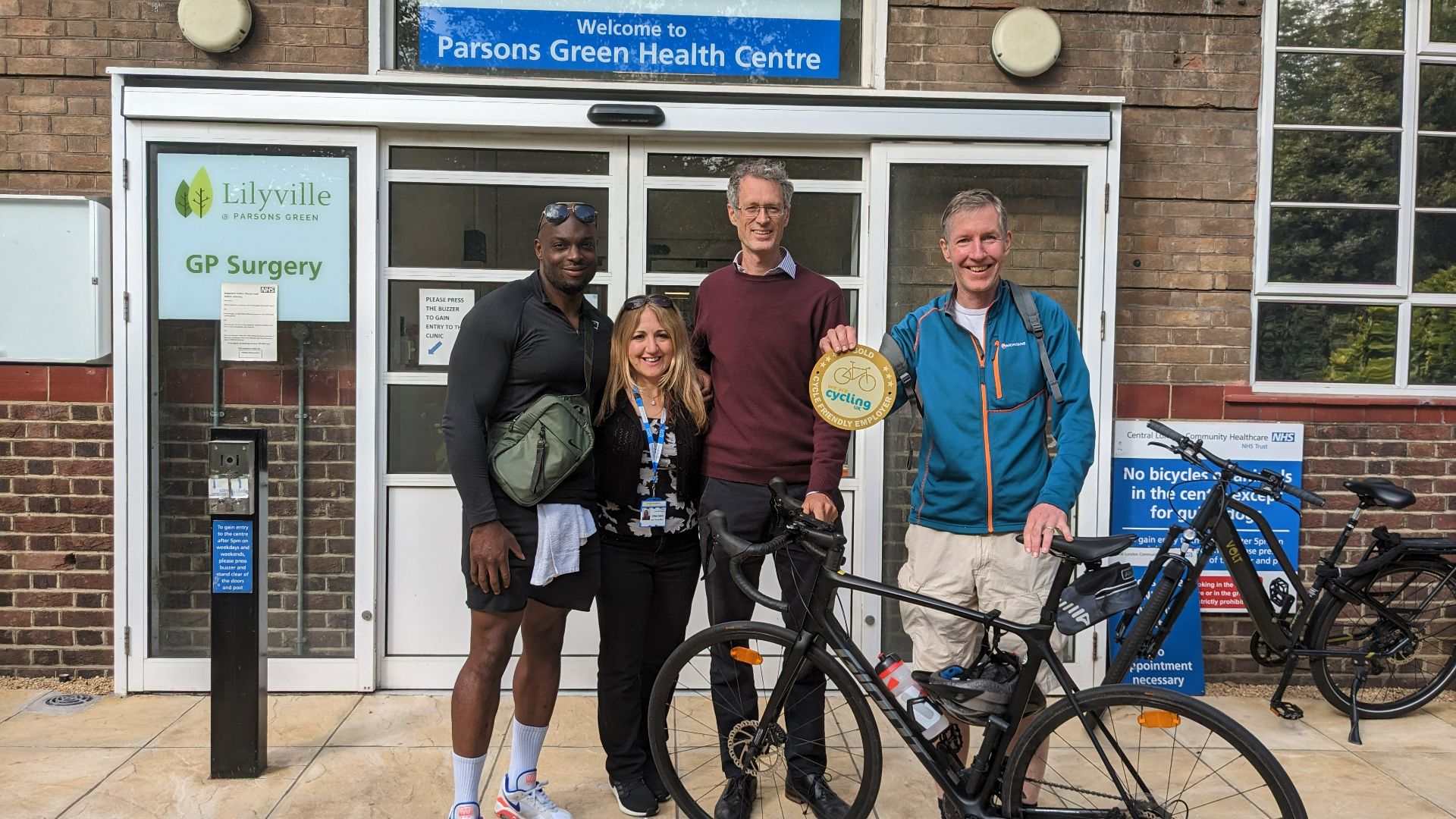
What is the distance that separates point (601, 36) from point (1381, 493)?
4.02 meters

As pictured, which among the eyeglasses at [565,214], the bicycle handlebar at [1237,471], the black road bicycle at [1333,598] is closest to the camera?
the eyeglasses at [565,214]

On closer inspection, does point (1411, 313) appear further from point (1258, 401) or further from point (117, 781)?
point (117, 781)

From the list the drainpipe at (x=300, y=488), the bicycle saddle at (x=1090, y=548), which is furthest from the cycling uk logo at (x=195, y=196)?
the bicycle saddle at (x=1090, y=548)

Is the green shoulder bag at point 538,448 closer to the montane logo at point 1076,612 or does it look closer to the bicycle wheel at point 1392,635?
the montane logo at point 1076,612

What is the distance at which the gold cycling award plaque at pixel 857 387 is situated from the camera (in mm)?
3158

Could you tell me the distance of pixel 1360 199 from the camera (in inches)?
196

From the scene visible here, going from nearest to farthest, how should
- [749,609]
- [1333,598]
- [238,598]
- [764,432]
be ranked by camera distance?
[764,432] → [749,609] → [238,598] → [1333,598]

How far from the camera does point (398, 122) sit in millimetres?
4535

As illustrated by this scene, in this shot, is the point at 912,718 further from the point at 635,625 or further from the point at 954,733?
the point at 635,625

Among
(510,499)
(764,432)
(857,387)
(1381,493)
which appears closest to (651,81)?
(764,432)

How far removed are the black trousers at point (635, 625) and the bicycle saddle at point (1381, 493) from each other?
3025 mm

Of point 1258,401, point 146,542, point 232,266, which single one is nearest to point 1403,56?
point 1258,401

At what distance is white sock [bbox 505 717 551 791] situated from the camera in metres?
3.37

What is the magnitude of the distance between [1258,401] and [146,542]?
5188 millimetres
